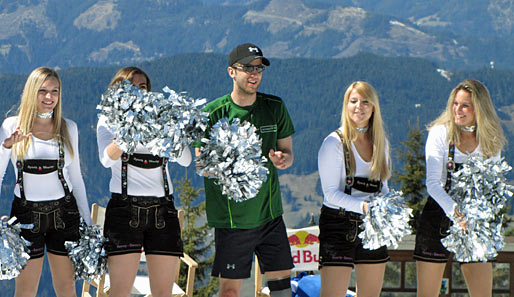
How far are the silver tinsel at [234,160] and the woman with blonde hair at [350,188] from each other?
0.51 meters

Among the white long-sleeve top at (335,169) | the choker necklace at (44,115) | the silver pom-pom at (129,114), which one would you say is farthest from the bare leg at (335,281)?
the choker necklace at (44,115)

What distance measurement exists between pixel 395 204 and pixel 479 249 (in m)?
0.72

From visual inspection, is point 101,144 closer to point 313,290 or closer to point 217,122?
point 217,122

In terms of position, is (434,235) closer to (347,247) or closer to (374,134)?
(347,247)

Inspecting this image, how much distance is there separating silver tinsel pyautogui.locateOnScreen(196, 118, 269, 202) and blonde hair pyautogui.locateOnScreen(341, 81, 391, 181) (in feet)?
2.15

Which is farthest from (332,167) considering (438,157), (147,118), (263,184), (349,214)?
(147,118)

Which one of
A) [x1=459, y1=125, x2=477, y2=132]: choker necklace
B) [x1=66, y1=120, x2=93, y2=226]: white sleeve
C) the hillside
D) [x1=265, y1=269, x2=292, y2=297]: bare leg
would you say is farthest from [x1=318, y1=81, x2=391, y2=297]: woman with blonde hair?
the hillside

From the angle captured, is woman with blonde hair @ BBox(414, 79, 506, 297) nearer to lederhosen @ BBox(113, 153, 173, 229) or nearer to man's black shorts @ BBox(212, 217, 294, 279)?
man's black shorts @ BBox(212, 217, 294, 279)

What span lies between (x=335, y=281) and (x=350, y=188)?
56 centimetres

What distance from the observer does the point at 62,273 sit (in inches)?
155

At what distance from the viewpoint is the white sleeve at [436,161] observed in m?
4.28

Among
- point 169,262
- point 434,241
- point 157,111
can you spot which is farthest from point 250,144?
point 434,241

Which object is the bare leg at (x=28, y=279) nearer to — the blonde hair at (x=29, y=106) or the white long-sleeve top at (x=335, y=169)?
the blonde hair at (x=29, y=106)

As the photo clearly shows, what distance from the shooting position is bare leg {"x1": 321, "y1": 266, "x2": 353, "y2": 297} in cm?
397
